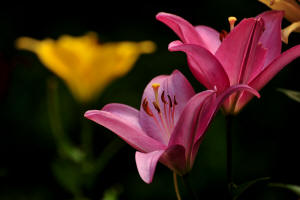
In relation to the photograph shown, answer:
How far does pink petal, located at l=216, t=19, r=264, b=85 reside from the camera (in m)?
0.31

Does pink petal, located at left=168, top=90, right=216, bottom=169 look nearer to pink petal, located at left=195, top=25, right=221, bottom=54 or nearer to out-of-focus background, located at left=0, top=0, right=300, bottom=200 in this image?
pink petal, located at left=195, top=25, right=221, bottom=54

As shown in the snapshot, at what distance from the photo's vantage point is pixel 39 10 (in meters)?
1.81

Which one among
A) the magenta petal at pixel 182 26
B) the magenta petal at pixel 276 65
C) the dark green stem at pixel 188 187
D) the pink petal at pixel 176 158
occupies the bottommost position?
the dark green stem at pixel 188 187

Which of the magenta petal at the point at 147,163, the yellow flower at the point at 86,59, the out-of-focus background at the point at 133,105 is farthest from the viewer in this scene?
the out-of-focus background at the point at 133,105

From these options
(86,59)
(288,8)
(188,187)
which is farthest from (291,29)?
(86,59)

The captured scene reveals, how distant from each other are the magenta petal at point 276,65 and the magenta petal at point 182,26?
51 millimetres

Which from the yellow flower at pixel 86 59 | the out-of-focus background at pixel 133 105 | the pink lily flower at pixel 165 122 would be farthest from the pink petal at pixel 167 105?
the out-of-focus background at pixel 133 105

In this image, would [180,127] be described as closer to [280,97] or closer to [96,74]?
[96,74]

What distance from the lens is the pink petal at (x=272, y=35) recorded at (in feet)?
1.14

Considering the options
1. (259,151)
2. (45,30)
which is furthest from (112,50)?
(45,30)

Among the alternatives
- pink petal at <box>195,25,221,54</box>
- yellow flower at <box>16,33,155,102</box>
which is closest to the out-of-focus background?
yellow flower at <box>16,33,155,102</box>

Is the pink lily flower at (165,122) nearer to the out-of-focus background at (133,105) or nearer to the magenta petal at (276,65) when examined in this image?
the magenta petal at (276,65)

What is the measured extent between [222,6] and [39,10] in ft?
2.29

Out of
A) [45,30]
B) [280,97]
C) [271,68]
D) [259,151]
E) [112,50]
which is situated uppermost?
[271,68]
